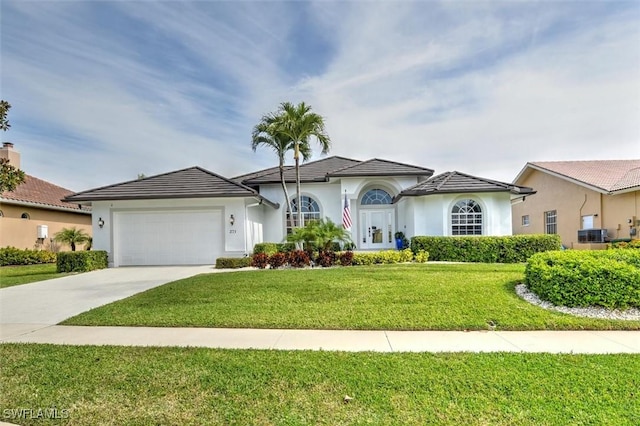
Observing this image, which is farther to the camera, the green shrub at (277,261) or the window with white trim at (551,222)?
the window with white trim at (551,222)

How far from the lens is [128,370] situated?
3971 mm

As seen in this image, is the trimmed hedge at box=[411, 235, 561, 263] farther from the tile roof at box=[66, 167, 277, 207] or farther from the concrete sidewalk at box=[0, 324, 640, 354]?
the tile roof at box=[66, 167, 277, 207]

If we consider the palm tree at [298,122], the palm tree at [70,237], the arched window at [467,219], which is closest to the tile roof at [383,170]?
the palm tree at [298,122]

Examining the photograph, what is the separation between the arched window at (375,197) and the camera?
19.8m

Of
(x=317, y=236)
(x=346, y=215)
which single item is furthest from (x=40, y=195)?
(x=346, y=215)

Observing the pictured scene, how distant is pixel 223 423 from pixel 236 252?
41.8ft

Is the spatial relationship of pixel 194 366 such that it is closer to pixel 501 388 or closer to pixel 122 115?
pixel 501 388

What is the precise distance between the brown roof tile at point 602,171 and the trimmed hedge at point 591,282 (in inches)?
514

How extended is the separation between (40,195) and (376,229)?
22691mm

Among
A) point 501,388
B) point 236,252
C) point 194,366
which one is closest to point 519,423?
point 501,388

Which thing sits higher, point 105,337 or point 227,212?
point 227,212

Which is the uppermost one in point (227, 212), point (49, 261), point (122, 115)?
point (122, 115)

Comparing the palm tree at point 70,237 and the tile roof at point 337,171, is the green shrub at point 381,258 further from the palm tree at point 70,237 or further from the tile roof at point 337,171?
the palm tree at point 70,237

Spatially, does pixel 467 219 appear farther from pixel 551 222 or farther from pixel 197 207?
pixel 197 207
